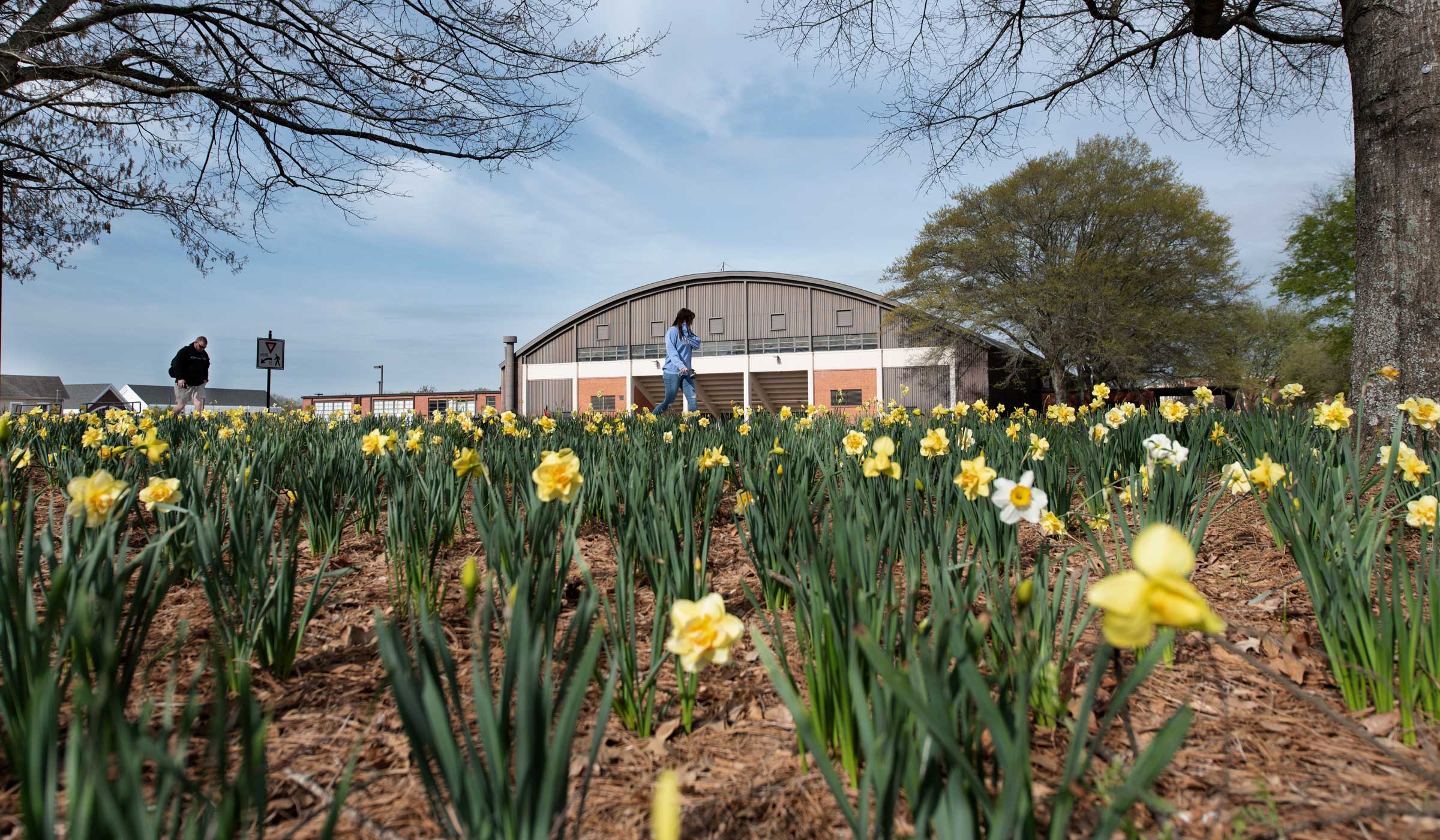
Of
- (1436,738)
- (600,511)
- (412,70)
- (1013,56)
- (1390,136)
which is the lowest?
(1436,738)

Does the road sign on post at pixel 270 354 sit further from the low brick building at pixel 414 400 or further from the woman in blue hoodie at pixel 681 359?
the low brick building at pixel 414 400

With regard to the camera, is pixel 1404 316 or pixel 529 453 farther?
pixel 1404 316

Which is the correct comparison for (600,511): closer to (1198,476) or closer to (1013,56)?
(1198,476)

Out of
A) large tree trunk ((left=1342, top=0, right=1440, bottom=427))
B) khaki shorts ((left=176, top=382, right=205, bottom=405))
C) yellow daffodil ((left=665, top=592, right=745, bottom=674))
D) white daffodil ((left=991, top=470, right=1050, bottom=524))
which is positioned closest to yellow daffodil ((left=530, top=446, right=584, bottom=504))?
yellow daffodil ((left=665, top=592, right=745, bottom=674))

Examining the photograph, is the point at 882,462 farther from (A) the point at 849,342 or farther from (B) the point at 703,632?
(A) the point at 849,342

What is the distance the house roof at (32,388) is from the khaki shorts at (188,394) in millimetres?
42912

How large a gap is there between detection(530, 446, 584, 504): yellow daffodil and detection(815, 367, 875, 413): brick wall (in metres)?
28.1

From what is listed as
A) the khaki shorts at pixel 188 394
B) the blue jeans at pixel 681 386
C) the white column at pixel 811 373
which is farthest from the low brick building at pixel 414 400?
the blue jeans at pixel 681 386

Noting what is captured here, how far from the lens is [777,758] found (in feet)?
4.12

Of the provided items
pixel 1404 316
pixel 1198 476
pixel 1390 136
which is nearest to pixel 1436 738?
pixel 1198 476

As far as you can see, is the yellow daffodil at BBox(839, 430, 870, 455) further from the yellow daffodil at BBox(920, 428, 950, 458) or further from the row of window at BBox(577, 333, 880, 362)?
the row of window at BBox(577, 333, 880, 362)

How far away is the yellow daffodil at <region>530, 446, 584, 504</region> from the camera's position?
59.1 inches

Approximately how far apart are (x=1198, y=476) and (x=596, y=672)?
2.44 metres

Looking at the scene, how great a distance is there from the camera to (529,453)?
11.0 feet
